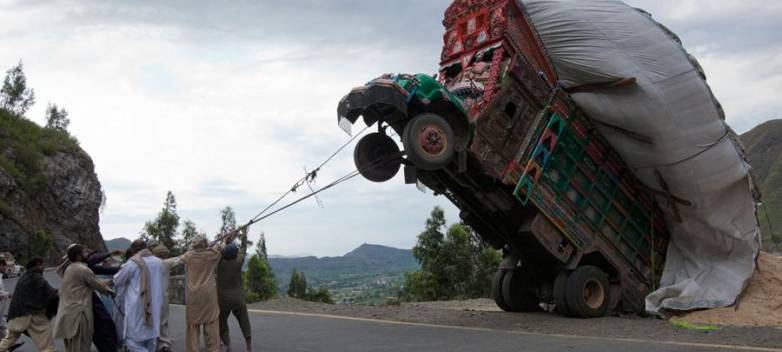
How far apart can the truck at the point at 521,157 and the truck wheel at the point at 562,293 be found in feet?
0.08

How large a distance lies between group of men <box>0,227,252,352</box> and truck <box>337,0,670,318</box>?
10.4ft

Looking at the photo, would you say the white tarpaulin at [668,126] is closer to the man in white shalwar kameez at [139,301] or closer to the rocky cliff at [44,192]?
the man in white shalwar kameez at [139,301]

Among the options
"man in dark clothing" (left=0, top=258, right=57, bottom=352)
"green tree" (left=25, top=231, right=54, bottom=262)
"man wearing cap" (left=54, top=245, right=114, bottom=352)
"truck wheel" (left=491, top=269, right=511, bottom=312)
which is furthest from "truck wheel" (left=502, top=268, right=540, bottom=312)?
"green tree" (left=25, top=231, right=54, bottom=262)

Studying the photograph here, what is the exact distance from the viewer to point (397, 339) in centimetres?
952

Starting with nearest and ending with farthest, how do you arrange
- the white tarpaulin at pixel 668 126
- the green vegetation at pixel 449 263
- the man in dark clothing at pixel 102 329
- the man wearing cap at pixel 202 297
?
the man wearing cap at pixel 202 297 < the man in dark clothing at pixel 102 329 < the white tarpaulin at pixel 668 126 < the green vegetation at pixel 449 263

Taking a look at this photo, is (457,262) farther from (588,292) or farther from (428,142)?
(428,142)

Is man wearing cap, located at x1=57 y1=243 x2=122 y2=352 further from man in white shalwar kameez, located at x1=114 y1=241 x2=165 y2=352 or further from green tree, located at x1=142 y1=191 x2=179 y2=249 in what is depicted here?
green tree, located at x1=142 y1=191 x2=179 y2=249

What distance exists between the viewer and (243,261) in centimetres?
855

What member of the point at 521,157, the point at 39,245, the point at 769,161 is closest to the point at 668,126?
the point at 521,157

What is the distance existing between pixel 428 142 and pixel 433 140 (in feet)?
0.28

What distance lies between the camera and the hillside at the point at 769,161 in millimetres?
63438

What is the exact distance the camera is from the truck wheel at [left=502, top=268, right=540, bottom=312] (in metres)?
13.0

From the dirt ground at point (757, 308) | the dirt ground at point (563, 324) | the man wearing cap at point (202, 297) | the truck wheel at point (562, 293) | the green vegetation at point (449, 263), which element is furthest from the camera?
the green vegetation at point (449, 263)

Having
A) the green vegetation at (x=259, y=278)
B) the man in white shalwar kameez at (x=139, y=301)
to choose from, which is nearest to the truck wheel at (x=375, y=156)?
the man in white shalwar kameez at (x=139, y=301)
